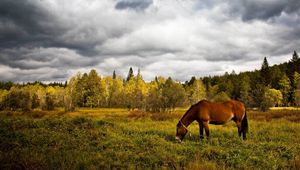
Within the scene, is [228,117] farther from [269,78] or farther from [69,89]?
[269,78]

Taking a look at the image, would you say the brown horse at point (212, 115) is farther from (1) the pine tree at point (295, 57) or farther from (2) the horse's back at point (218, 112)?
(1) the pine tree at point (295, 57)

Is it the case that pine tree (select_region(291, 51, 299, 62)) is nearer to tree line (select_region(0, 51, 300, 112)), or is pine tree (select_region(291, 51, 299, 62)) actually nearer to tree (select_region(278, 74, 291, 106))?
tree line (select_region(0, 51, 300, 112))

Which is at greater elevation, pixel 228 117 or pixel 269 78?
pixel 269 78

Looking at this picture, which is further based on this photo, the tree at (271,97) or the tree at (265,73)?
the tree at (265,73)

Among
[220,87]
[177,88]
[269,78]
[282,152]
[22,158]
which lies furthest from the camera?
[220,87]

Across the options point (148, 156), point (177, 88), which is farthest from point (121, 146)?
point (177, 88)

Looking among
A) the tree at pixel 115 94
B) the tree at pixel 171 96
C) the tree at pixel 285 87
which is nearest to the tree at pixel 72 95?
the tree at pixel 115 94

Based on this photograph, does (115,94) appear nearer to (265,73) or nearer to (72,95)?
(72,95)

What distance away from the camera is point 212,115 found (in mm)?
14977

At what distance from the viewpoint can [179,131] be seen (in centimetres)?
1478

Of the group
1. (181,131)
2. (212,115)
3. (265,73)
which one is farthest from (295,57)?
(181,131)

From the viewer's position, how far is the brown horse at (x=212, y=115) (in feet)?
48.4

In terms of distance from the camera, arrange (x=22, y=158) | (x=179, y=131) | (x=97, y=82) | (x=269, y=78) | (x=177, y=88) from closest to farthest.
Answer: (x=22, y=158)
(x=179, y=131)
(x=177, y=88)
(x=97, y=82)
(x=269, y=78)

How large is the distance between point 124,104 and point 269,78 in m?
53.1
